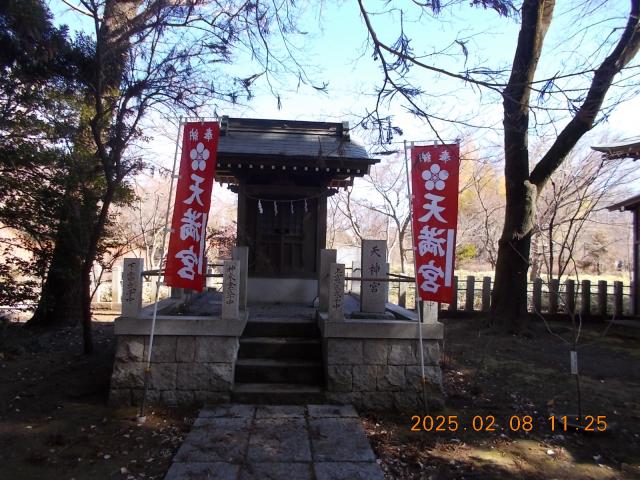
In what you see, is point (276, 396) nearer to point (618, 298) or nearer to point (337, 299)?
point (337, 299)

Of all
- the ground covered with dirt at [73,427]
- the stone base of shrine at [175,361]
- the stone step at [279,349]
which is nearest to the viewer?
the ground covered with dirt at [73,427]

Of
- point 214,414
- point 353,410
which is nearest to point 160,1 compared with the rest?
point 214,414

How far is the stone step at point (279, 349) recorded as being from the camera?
6172 mm

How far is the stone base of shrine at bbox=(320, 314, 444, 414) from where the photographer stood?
5609 mm

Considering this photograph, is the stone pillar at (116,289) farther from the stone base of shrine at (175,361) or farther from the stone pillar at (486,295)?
the stone pillar at (486,295)

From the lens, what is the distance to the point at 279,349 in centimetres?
623

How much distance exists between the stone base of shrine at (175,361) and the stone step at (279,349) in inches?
22.9

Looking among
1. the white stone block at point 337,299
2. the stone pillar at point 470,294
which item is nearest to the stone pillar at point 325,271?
the white stone block at point 337,299

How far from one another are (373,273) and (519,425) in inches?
111

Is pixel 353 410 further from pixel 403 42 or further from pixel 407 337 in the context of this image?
pixel 403 42

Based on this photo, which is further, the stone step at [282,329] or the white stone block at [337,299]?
the stone step at [282,329]

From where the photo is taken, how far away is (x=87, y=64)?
7.04 m

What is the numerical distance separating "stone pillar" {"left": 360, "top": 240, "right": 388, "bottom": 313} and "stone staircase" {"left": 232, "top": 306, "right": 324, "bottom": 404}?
0.90 meters

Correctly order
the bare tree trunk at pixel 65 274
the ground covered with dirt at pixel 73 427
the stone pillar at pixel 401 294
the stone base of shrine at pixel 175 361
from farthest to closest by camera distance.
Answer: the stone pillar at pixel 401 294, the bare tree trunk at pixel 65 274, the stone base of shrine at pixel 175 361, the ground covered with dirt at pixel 73 427
